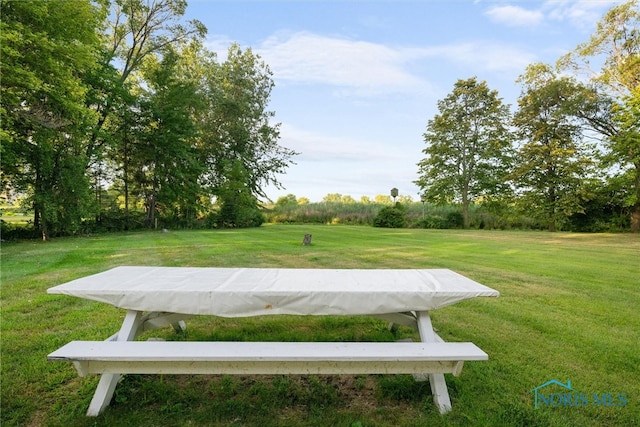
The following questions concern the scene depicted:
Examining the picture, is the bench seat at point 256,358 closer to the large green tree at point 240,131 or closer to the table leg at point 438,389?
the table leg at point 438,389

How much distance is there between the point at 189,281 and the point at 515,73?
25882 mm

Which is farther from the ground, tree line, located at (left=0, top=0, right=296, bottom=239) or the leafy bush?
tree line, located at (left=0, top=0, right=296, bottom=239)

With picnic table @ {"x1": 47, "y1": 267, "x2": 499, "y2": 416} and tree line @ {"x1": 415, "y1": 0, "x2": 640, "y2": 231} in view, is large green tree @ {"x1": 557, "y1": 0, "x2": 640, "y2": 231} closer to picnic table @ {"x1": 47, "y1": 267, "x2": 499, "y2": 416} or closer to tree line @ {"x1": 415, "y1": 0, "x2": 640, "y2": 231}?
tree line @ {"x1": 415, "y1": 0, "x2": 640, "y2": 231}

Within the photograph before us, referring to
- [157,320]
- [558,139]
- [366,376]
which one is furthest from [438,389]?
[558,139]

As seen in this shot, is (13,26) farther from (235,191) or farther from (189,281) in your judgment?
(235,191)

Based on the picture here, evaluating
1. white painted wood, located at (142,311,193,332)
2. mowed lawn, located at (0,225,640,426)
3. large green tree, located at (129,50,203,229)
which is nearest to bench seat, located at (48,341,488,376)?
mowed lawn, located at (0,225,640,426)

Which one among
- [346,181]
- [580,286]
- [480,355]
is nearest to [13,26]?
[480,355]

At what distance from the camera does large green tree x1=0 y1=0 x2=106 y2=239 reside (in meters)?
9.20

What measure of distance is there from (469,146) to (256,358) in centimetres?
2537

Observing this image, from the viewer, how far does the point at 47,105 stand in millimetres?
10805

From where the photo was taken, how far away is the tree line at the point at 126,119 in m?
10.1

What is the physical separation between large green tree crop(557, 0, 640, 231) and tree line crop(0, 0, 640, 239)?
7 centimetres

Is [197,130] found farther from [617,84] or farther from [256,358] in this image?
[617,84]

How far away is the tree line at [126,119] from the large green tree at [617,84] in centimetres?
2041
